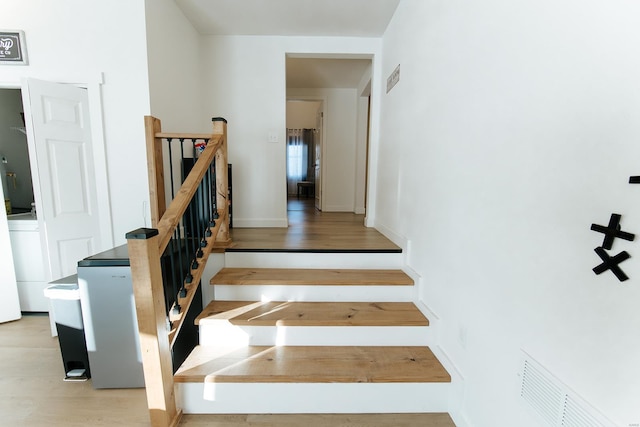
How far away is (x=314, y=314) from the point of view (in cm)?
170

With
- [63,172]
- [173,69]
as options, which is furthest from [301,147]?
[63,172]

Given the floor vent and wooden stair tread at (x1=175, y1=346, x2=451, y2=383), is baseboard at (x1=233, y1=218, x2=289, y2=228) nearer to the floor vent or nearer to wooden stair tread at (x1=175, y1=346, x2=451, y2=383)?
wooden stair tread at (x1=175, y1=346, x2=451, y2=383)

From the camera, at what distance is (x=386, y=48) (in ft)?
9.46

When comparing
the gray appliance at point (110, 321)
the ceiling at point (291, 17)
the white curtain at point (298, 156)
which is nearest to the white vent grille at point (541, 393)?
the gray appliance at point (110, 321)

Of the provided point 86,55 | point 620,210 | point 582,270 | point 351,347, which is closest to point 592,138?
point 620,210

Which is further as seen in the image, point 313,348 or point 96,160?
point 96,160

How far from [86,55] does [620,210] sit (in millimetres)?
3302

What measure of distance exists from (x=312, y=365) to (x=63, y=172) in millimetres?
2455

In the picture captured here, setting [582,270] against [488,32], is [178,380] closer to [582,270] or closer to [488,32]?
[582,270]

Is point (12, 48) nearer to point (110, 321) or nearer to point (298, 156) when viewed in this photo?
point (110, 321)

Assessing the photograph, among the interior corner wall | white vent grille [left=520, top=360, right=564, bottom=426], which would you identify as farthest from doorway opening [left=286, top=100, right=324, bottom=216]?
white vent grille [left=520, top=360, right=564, bottom=426]

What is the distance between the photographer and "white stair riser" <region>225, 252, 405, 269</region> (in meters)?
2.16

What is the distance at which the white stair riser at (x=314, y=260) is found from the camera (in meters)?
2.16

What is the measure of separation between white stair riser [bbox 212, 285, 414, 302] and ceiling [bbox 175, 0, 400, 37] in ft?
8.40
